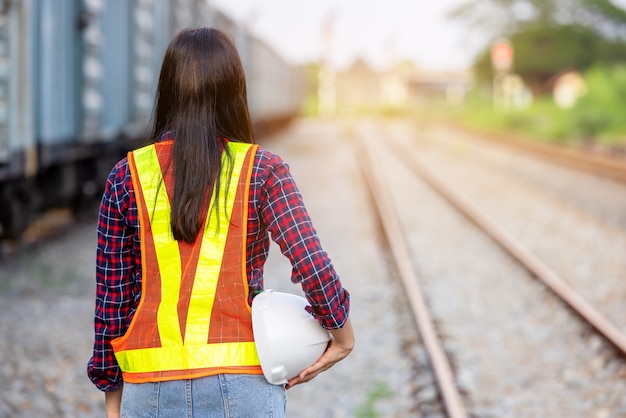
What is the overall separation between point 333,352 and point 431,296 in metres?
5.39

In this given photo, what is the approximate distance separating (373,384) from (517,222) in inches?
260

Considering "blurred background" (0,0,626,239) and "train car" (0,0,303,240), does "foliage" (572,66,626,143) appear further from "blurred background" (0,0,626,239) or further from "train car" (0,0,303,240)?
"train car" (0,0,303,240)

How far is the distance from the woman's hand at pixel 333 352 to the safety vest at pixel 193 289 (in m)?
0.13

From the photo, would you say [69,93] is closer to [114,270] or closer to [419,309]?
[419,309]

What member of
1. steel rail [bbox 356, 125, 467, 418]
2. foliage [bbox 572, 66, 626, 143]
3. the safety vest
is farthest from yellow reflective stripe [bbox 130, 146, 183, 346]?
foliage [bbox 572, 66, 626, 143]

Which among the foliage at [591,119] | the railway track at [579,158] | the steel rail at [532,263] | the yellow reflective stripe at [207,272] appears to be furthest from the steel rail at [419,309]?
the foliage at [591,119]

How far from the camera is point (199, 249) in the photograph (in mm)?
1750

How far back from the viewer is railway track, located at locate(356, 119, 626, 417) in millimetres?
4849

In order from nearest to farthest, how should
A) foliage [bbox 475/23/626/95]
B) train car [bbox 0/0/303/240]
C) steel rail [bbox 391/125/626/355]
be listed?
steel rail [bbox 391/125/626/355] → train car [bbox 0/0/303/240] → foliage [bbox 475/23/626/95]

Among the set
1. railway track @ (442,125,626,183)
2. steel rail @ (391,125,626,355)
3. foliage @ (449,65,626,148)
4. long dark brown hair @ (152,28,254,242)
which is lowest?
steel rail @ (391,125,626,355)

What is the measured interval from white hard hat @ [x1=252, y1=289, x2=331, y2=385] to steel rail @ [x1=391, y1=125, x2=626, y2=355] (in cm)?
405

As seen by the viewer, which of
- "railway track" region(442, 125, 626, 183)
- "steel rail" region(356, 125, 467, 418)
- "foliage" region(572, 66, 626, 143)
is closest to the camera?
"steel rail" region(356, 125, 467, 418)

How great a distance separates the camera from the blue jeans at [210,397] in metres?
1.77

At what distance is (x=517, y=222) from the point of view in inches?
440
